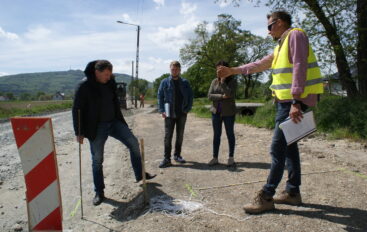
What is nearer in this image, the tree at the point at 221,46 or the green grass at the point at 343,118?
the green grass at the point at 343,118

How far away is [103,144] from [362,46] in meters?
9.36

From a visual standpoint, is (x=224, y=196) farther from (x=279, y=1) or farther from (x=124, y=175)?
(x=279, y=1)

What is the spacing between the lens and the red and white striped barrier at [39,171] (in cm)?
286

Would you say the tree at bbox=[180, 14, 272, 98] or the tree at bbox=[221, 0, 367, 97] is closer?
the tree at bbox=[221, 0, 367, 97]

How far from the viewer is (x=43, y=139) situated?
2908 millimetres

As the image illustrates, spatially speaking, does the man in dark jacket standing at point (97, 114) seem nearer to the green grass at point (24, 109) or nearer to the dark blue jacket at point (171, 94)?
the dark blue jacket at point (171, 94)

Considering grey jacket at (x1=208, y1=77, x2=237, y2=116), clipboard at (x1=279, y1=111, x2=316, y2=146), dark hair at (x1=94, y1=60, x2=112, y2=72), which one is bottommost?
clipboard at (x1=279, y1=111, x2=316, y2=146)

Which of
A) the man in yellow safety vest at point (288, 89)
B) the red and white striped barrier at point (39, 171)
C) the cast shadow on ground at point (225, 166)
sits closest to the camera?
the red and white striped barrier at point (39, 171)

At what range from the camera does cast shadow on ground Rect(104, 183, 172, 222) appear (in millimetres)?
3758

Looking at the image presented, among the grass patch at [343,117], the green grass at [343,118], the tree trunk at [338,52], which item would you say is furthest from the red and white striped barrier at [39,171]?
the tree trunk at [338,52]

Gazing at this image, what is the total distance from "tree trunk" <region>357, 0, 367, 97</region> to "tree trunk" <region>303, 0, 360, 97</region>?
11.8 inches

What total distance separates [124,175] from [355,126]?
6.33 metres

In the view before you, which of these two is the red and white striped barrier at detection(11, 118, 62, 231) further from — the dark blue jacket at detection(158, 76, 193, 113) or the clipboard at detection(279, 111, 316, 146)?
the dark blue jacket at detection(158, 76, 193, 113)

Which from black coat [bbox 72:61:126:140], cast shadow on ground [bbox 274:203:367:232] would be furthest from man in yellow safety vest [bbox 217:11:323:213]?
black coat [bbox 72:61:126:140]
